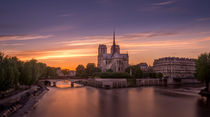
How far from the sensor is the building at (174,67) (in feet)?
438

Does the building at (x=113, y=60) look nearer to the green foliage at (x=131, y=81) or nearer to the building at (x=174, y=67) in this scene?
the green foliage at (x=131, y=81)

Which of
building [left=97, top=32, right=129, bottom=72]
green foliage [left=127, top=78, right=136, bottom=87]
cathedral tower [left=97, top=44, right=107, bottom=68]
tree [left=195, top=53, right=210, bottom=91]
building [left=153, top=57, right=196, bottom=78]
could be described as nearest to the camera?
tree [left=195, top=53, right=210, bottom=91]

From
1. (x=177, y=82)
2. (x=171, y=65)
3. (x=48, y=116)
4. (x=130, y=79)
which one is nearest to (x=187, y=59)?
(x=171, y=65)

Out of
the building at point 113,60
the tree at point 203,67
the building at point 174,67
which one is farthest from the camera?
the building at point 174,67

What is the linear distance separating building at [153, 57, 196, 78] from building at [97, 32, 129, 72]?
90.8 ft

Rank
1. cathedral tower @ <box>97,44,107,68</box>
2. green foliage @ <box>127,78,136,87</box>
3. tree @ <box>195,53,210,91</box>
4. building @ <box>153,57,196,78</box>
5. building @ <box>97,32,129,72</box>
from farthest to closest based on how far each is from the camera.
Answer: cathedral tower @ <box>97,44,107,68</box>
building @ <box>153,57,196,78</box>
building @ <box>97,32,129,72</box>
green foliage @ <box>127,78,136,87</box>
tree @ <box>195,53,210,91</box>

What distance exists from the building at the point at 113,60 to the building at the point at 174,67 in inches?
1090

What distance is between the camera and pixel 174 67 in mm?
133250

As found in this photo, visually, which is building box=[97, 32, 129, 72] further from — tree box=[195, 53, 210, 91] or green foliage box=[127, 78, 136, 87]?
tree box=[195, 53, 210, 91]

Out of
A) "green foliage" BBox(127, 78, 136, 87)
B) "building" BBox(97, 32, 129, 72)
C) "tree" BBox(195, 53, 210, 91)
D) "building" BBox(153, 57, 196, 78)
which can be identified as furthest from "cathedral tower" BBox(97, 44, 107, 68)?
"tree" BBox(195, 53, 210, 91)

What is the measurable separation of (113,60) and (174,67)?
46.8 m

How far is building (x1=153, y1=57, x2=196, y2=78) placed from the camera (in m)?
134

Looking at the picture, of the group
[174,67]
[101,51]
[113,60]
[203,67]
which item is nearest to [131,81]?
[113,60]

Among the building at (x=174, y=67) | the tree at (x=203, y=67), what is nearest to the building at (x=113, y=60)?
the building at (x=174, y=67)
